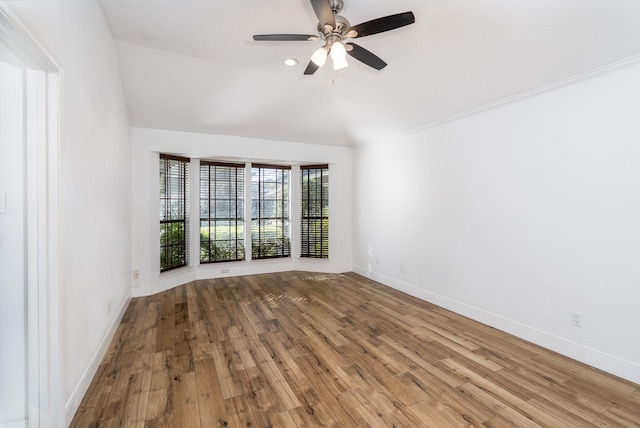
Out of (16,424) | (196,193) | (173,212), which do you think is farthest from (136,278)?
(16,424)

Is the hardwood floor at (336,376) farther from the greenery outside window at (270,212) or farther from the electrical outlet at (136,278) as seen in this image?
the greenery outside window at (270,212)

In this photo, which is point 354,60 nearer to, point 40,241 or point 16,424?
point 40,241

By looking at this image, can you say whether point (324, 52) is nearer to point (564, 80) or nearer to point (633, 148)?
point (564, 80)

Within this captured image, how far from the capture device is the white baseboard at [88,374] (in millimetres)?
1816

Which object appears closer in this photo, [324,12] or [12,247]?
[12,247]

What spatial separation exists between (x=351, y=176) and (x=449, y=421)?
4.48 m

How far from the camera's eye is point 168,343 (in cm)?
285

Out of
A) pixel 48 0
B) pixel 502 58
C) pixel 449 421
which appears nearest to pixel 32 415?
pixel 48 0

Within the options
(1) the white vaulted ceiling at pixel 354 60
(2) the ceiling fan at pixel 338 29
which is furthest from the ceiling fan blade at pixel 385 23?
(1) the white vaulted ceiling at pixel 354 60

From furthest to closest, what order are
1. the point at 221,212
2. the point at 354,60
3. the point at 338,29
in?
the point at 221,212, the point at 354,60, the point at 338,29

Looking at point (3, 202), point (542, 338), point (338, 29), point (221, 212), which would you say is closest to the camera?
point (3, 202)

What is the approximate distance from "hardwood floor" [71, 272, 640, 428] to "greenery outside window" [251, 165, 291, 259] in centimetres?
215

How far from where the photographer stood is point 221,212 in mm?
5383

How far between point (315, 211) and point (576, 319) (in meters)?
4.20
